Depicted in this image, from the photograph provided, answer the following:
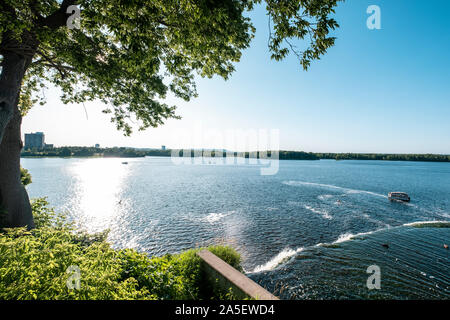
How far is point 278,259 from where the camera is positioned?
1764 centimetres

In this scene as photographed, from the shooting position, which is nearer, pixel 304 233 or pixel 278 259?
pixel 278 259

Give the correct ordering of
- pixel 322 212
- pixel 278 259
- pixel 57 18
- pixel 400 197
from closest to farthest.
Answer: pixel 57 18
pixel 278 259
pixel 322 212
pixel 400 197

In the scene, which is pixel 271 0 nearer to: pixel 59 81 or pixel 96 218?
pixel 59 81

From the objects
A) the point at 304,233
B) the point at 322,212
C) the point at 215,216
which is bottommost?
the point at 215,216

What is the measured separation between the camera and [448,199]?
4209 cm

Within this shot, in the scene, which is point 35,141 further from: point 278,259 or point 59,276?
point 59,276

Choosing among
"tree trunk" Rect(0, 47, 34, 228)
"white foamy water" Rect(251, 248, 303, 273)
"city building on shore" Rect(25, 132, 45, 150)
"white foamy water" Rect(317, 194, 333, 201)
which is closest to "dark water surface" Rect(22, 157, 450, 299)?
"white foamy water" Rect(251, 248, 303, 273)

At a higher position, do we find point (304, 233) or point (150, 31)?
point (150, 31)

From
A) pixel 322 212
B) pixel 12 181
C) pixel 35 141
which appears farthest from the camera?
pixel 35 141

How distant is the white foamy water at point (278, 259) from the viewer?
1622cm

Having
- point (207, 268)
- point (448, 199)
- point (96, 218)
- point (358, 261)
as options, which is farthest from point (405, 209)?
point (96, 218)

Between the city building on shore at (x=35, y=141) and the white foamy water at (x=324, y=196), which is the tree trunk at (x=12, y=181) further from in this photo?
the city building on shore at (x=35, y=141)

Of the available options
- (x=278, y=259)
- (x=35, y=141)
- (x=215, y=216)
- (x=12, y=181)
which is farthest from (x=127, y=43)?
(x=35, y=141)
